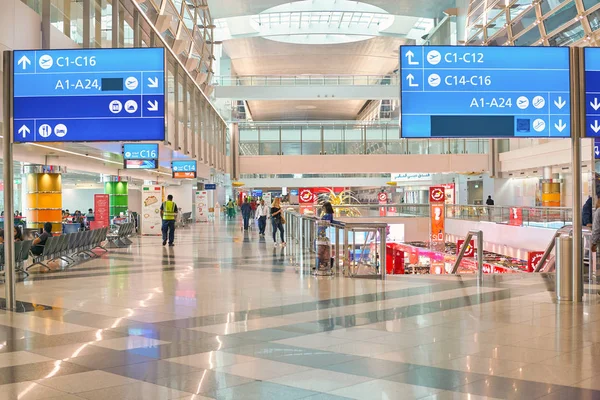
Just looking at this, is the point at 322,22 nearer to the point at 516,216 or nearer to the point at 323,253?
the point at 516,216

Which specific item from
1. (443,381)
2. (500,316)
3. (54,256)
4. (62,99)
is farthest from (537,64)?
(54,256)

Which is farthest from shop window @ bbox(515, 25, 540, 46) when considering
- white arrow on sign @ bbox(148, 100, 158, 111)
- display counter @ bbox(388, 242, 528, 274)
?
white arrow on sign @ bbox(148, 100, 158, 111)

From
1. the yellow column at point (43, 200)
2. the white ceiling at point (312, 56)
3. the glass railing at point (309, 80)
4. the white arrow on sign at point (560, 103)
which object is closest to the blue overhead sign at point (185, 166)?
Result: the yellow column at point (43, 200)

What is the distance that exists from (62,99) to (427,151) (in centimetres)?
3158

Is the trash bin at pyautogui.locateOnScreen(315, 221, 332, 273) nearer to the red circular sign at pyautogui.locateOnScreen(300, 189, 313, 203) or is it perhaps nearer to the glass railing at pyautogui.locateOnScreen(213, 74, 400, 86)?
the red circular sign at pyautogui.locateOnScreen(300, 189, 313, 203)

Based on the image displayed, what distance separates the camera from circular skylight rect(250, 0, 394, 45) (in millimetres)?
35062

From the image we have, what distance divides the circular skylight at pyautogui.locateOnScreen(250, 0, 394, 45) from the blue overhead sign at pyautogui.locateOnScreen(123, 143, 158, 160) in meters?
16.7

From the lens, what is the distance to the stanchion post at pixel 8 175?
8.20m

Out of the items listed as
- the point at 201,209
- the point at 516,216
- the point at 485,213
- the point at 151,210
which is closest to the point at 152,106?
the point at 516,216

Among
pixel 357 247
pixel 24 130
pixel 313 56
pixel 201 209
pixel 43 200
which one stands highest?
pixel 313 56

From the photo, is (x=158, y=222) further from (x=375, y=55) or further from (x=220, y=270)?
(x=375, y=55)

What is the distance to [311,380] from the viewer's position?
4.89 m

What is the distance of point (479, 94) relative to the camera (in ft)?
28.7

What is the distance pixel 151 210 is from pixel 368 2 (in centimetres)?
1538
